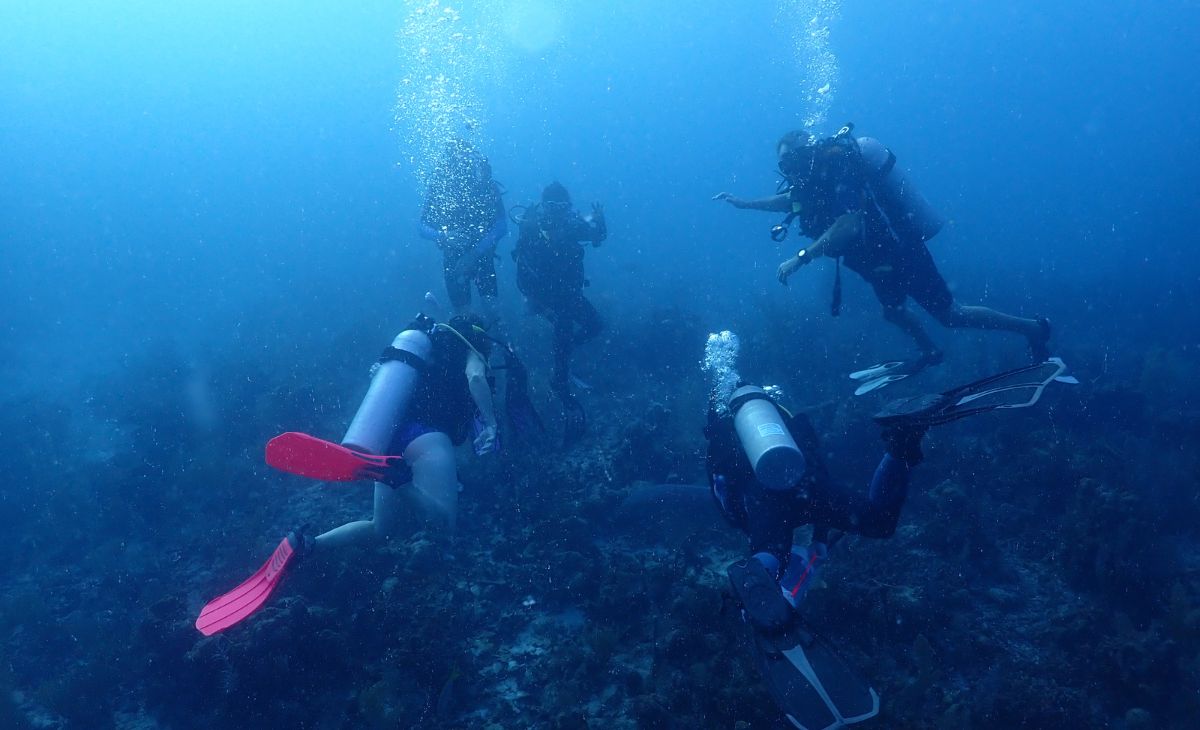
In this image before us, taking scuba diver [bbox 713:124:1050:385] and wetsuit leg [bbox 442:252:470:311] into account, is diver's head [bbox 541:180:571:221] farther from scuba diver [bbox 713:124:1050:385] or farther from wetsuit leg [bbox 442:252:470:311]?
scuba diver [bbox 713:124:1050:385]

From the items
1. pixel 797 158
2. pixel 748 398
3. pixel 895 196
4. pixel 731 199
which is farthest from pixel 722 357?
pixel 748 398

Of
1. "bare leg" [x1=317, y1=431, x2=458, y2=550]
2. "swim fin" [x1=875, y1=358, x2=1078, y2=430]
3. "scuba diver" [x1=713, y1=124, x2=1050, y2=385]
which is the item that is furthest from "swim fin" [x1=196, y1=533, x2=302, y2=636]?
"scuba diver" [x1=713, y1=124, x2=1050, y2=385]

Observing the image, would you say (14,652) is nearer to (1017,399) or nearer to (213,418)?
(213,418)

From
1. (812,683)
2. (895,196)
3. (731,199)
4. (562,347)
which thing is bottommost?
(812,683)

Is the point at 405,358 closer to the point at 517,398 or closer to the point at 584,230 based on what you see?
the point at 517,398

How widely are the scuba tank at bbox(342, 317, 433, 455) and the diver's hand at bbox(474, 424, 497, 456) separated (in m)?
0.72

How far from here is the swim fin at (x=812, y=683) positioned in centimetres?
298

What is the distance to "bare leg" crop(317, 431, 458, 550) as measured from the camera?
4.68m

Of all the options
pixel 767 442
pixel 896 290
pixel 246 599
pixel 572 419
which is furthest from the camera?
pixel 572 419

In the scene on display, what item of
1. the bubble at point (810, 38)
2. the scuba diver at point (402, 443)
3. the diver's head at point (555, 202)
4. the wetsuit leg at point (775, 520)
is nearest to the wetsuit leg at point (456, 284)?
the diver's head at point (555, 202)

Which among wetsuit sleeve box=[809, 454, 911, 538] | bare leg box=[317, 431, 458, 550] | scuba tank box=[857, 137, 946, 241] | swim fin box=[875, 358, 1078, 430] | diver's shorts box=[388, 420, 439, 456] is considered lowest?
wetsuit sleeve box=[809, 454, 911, 538]

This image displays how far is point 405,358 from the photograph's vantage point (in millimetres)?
5277

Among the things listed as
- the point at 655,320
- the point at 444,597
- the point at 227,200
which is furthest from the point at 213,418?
the point at 227,200

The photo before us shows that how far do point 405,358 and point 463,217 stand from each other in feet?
15.5
